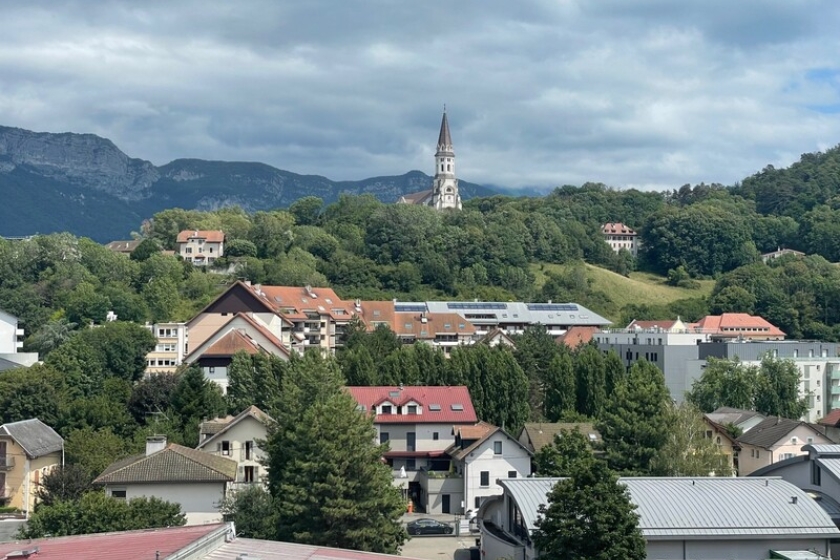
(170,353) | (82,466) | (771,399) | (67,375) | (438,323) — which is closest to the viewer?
(82,466)

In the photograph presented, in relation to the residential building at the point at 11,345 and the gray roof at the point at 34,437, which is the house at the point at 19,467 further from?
the residential building at the point at 11,345

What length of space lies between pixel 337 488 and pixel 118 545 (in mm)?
11921

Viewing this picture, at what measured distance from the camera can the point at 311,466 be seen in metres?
36.5

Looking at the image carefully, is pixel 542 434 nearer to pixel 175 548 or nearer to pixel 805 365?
pixel 175 548

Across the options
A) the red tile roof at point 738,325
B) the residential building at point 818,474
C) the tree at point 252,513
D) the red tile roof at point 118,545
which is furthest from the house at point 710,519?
the red tile roof at point 738,325

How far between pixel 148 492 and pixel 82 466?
7926mm

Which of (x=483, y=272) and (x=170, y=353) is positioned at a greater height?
(x=483, y=272)

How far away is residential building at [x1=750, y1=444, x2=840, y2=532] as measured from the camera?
123ft

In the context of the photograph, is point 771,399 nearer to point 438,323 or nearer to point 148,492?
point 438,323

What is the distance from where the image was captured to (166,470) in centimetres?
4262

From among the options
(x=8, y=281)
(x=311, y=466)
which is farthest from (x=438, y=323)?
(x=311, y=466)

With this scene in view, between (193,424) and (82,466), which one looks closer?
(82,466)

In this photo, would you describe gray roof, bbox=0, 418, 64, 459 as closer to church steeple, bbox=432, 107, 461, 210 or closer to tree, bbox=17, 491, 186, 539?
tree, bbox=17, 491, 186, 539

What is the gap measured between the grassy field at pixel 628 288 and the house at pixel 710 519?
324 feet
